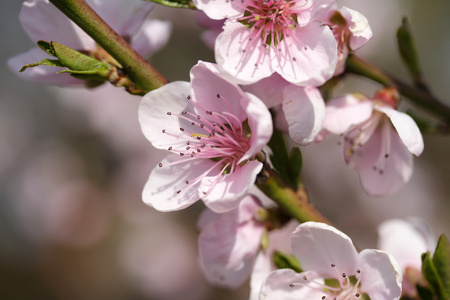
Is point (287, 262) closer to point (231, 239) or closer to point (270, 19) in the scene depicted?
point (231, 239)

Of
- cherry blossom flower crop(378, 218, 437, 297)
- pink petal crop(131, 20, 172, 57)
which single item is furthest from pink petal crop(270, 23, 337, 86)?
cherry blossom flower crop(378, 218, 437, 297)

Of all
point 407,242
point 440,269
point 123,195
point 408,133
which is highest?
point 408,133

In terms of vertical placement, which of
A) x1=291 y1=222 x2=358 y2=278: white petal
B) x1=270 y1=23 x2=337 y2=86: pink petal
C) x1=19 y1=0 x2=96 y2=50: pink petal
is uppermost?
x1=19 y1=0 x2=96 y2=50: pink petal

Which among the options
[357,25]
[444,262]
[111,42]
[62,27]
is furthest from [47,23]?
[444,262]

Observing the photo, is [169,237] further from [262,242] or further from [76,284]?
[262,242]

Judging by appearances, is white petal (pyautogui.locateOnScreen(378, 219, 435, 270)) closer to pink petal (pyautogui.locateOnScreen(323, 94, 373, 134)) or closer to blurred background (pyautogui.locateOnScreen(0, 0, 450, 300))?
pink petal (pyautogui.locateOnScreen(323, 94, 373, 134))

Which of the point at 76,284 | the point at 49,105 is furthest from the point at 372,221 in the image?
the point at 49,105

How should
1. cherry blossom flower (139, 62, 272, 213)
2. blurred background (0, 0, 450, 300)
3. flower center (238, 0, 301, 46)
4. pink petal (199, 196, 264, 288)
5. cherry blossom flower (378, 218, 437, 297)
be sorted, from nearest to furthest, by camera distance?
1. cherry blossom flower (139, 62, 272, 213)
2. flower center (238, 0, 301, 46)
3. pink petal (199, 196, 264, 288)
4. cherry blossom flower (378, 218, 437, 297)
5. blurred background (0, 0, 450, 300)
